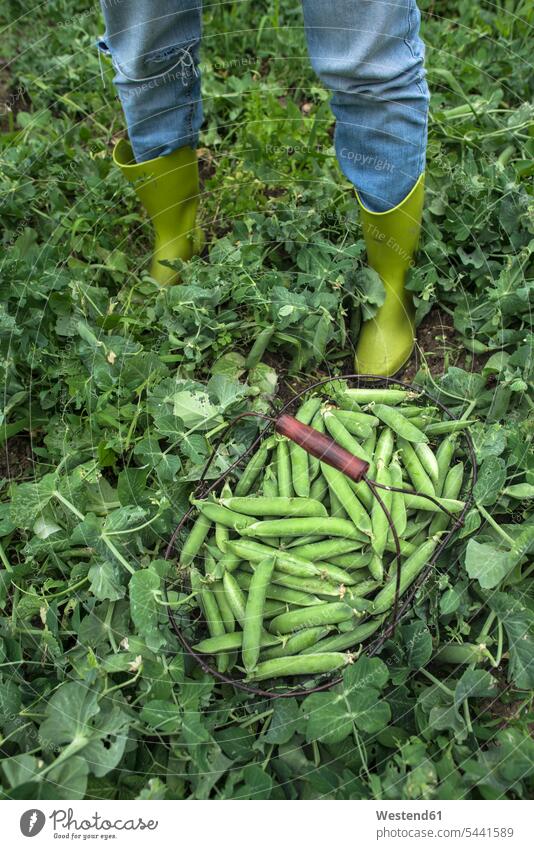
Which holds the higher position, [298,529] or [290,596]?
[298,529]

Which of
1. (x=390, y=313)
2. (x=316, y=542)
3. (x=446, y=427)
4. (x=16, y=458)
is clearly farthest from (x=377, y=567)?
(x=16, y=458)

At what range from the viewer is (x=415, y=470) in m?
1.96

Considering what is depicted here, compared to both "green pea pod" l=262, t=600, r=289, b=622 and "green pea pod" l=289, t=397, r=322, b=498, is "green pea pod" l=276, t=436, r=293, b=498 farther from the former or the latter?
"green pea pod" l=262, t=600, r=289, b=622

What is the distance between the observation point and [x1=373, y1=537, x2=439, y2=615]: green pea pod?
1.80m

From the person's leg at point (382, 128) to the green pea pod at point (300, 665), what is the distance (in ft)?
3.36

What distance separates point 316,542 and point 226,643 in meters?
0.36

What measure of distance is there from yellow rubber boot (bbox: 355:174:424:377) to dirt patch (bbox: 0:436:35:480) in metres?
1.16

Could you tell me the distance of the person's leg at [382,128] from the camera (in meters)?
1.70

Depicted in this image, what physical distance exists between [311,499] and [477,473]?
47 centimetres

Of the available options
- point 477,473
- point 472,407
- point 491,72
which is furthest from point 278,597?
point 491,72

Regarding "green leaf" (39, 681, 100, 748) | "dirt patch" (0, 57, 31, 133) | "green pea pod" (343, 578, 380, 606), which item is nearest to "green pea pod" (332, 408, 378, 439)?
"green pea pod" (343, 578, 380, 606)

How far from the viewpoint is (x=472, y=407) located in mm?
2105
